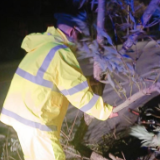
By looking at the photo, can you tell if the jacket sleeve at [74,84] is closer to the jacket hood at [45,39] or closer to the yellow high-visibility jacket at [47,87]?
the yellow high-visibility jacket at [47,87]

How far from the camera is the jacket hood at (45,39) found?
1834 mm

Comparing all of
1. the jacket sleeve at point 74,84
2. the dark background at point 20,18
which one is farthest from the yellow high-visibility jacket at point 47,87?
the dark background at point 20,18

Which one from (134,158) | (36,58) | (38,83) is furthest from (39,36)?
(134,158)

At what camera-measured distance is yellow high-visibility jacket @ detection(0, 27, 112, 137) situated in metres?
1.74

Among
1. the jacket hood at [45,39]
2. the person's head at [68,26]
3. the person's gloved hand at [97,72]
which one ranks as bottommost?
the person's gloved hand at [97,72]

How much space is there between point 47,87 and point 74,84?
0.86 feet

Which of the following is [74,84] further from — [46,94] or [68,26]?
[68,26]

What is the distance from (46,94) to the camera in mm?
1829

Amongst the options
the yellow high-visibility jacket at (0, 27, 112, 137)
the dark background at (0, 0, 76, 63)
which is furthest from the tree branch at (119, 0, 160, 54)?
the dark background at (0, 0, 76, 63)

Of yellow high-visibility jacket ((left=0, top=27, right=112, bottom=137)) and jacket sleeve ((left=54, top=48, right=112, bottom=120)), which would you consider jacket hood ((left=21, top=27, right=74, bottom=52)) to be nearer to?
yellow high-visibility jacket ((left=0, top=27, right=112, bottom=137))

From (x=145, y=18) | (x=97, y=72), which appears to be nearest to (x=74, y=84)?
(x=97, y=72)

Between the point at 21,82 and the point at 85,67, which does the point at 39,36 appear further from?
the point at 85,67

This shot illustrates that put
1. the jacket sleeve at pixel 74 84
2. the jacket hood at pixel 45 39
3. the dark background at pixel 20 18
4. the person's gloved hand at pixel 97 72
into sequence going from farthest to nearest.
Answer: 1. the dark background at pixel 20 18
2. the person's gloved hand at pixel 97 72
3. the jacket hood at pixel 45 39
4. the jacket sleeve at pixel 74 84

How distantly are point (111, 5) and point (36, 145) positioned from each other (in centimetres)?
164
